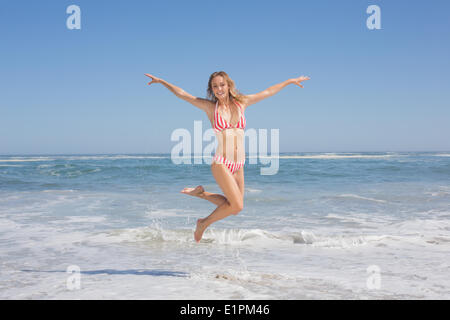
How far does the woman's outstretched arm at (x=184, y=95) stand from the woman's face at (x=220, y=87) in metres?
0.16

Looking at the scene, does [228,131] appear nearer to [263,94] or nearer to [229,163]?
[229,163]

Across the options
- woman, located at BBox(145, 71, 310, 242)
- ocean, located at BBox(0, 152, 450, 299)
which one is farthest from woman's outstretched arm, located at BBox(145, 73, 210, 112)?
ocean, located at BBox(0, 152, 450, 299)

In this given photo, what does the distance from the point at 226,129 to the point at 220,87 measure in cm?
50

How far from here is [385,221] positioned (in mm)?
8562

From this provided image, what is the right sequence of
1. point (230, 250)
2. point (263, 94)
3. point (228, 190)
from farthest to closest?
1. point (230, 250)
2. point (263, 94)
3. point (228, 190)

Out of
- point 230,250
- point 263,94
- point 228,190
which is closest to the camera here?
point 228,190

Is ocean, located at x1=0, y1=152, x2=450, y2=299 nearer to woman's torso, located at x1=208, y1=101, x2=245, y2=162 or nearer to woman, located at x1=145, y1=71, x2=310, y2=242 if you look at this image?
woman, located at x1=145, y1=71, x2=310, y2=242

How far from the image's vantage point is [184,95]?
4578 millimetres

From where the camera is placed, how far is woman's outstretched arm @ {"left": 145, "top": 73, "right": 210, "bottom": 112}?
4586 mm

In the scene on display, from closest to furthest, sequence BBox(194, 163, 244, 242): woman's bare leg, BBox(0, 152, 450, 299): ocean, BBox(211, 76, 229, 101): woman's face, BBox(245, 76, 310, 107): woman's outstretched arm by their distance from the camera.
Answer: BBox(0, 152, 450, 299): ocean → BBox(194, 163, 244, 242): woman's bare leg → BBox(211, 76, 229, 101): woman's face → BBox(245, 76, 310, 107): woman's outstretched arm

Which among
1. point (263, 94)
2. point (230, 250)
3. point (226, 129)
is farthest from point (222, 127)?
point (230, 250)

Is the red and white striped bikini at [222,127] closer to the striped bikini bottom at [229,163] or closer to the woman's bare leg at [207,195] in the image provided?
the striped bikini bottom at [229,163]
